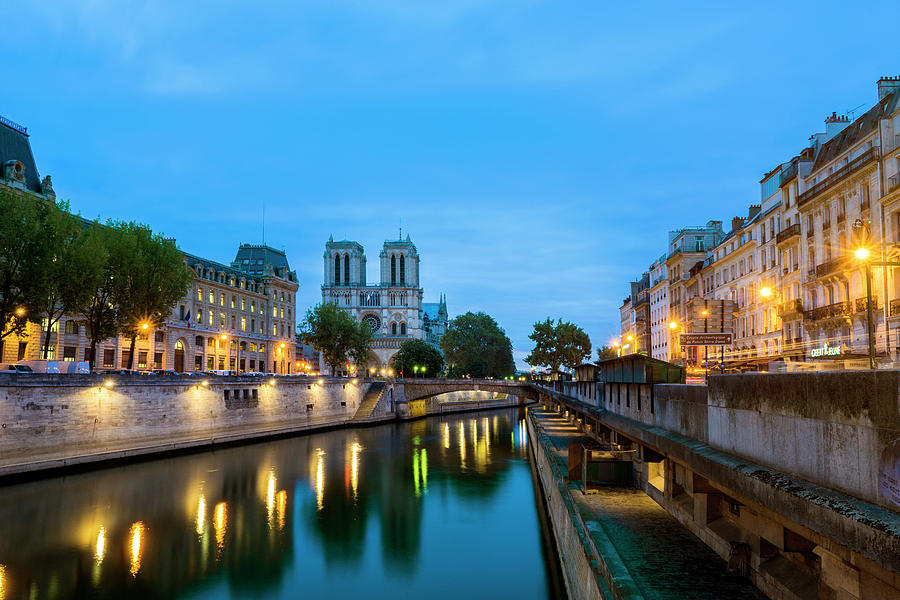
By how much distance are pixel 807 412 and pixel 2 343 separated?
6164 cm

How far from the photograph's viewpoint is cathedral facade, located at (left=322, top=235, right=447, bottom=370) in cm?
14912

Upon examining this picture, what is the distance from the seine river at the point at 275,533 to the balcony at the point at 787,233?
23.4 meters

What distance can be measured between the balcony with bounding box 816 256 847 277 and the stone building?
47.2 m

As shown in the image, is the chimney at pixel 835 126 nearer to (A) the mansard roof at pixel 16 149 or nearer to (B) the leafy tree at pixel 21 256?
(B) the leafy tree at pixel 21 256

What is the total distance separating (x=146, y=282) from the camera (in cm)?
4662

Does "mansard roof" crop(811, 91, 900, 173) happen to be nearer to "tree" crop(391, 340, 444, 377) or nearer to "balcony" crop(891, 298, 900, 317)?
"balcony" crop(891, 298, 900, 317)

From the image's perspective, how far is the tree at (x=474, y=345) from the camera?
130 metres

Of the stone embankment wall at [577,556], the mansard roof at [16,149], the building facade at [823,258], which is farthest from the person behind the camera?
the mansard roof at [16,149]

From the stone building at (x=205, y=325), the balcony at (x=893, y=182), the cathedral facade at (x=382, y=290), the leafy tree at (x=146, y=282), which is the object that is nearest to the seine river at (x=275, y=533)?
the leafy tree at (x=146, y=282)

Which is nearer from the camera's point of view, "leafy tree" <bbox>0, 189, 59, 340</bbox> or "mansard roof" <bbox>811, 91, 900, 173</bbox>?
"mansard roof" <bbox>811, 91, 900, 173</bbox>

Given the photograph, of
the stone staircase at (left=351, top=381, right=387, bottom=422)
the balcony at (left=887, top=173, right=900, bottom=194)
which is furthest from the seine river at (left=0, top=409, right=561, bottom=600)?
the stone staircase at (left=351, top=381, right=387, bottom=422)

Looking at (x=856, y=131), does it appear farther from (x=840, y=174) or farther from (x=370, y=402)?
(x=370, y=402)

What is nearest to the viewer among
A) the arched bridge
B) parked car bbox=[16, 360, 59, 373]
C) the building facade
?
the building facade

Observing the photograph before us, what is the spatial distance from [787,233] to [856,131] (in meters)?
7.58
